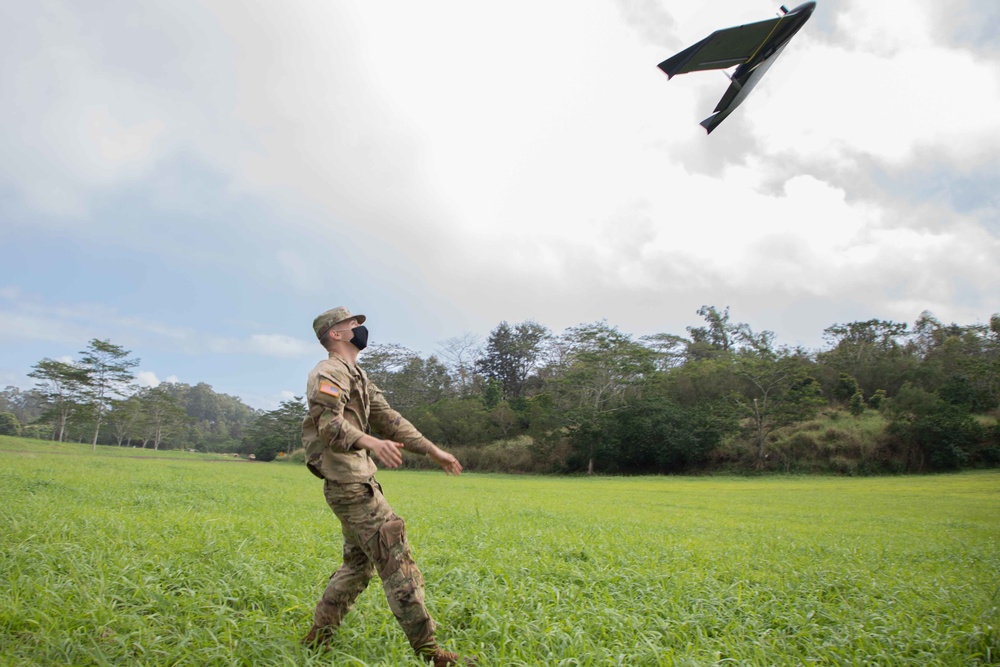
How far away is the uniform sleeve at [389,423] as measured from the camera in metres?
3.18

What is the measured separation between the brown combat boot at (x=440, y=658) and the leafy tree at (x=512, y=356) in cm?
5011

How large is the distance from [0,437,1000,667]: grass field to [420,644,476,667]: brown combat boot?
125mm

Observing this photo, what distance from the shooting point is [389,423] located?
129 inches

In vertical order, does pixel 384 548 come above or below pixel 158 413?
below

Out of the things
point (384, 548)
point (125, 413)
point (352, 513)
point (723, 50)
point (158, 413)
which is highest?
point (158, 413)

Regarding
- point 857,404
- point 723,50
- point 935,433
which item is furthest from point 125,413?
point 935,433

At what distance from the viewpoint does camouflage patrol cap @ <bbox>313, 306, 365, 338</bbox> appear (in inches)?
122

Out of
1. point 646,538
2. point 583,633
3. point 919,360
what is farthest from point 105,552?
point 919,360

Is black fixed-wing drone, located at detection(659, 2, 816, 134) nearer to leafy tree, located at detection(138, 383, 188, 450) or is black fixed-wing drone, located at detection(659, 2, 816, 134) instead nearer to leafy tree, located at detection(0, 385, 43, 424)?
leafy tree, located at detection(138, 383, 188, 450)

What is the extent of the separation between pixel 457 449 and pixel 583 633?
38689mm

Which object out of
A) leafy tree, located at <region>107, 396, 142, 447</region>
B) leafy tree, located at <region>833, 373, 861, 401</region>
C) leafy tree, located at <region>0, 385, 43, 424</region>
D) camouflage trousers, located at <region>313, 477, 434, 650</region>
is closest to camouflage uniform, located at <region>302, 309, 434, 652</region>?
camouflage trousers, located at <region>313, 477, 434, 650</region>

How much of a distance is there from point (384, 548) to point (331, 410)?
74 cm

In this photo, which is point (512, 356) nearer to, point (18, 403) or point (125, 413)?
point (125, 413)

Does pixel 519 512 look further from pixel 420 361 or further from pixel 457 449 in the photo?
pixel 420 361
